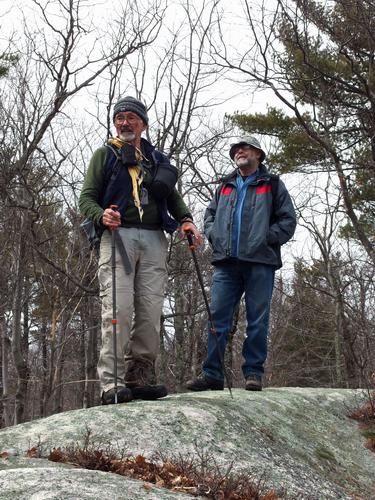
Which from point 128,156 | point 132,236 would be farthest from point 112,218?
point 128,156

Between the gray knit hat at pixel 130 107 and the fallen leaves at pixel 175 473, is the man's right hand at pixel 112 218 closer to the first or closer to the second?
the gray knit hat at pixel 130 107

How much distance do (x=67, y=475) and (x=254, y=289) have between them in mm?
2902

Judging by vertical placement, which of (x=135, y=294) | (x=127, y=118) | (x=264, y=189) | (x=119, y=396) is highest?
(x=127, y=118)

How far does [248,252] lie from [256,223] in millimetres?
260

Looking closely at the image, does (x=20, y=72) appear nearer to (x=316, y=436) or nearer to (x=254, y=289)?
(x=254, y=289)

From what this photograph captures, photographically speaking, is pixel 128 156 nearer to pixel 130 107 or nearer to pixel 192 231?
pixel 130 107

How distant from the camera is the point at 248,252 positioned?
500 centimetres

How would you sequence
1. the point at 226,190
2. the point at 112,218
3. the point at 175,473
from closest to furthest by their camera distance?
the point at 175,473 < the point at 112,218 < the point at 226,190

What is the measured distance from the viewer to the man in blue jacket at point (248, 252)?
16.5ft

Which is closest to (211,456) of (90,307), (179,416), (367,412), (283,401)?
(179,416)

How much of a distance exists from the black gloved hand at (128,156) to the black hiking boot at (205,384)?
6.46 feet

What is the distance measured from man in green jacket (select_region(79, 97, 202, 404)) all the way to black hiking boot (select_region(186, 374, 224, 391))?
0.92 m

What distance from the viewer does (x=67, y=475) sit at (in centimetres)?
242

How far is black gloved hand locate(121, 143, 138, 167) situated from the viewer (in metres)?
4.26
